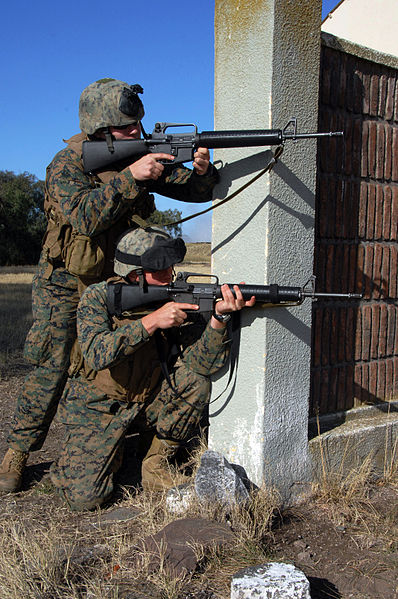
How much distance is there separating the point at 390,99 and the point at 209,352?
83.5 inches

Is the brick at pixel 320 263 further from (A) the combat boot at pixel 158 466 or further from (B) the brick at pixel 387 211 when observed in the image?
(A) the combat boot at pixel 158 466

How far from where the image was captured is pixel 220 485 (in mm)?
2873

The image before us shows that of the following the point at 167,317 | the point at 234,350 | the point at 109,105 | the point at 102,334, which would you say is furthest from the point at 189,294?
the point at 109,105

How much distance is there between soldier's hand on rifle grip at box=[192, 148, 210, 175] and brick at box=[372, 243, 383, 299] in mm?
1345

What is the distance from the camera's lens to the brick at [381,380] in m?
3.91

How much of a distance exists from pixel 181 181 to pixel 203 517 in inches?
74.7

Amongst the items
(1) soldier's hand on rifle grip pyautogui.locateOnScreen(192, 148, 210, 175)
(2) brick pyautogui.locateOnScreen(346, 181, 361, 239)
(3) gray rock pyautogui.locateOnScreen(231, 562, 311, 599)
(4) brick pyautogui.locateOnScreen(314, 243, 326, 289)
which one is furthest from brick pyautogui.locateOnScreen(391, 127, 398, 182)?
(3) gray rock pyautogui.locateOnScreen(231, 562, 311, 599)

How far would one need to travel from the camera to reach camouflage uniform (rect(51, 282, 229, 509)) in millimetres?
3213

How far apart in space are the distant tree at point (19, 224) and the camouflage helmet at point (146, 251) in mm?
31969

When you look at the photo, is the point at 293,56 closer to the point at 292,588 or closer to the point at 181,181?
the point at 181,181

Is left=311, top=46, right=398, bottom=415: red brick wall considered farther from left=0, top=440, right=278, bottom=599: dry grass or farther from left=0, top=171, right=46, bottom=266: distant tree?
left=0, top=171, right=46, bottom=266: distant tree

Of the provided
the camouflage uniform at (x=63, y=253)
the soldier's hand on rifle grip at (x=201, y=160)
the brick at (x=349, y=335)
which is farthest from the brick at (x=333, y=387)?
the soldier's hand on rifle grip at (x=201, y=160)

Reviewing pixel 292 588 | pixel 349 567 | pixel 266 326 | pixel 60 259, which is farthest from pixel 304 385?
pixel 60 259

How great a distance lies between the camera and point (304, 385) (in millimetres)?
3264
